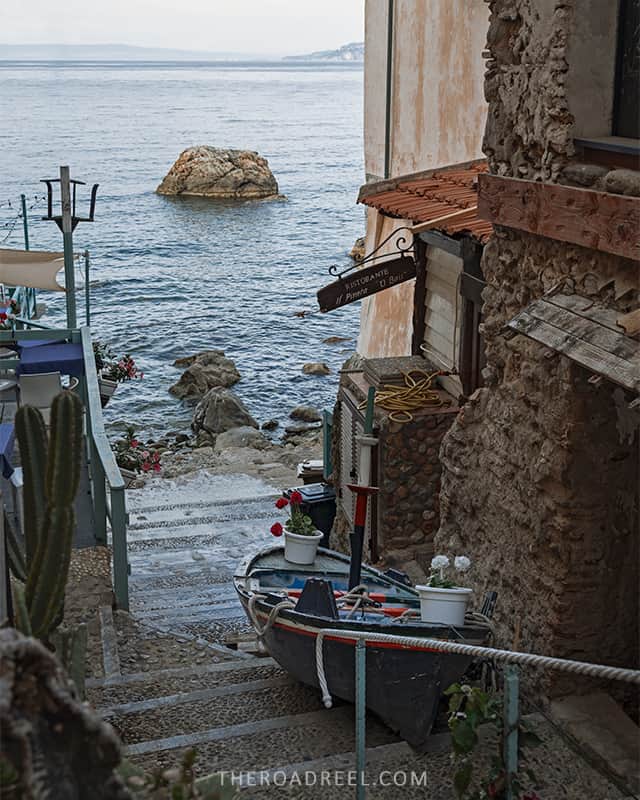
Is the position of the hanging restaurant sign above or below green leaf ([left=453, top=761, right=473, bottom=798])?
above

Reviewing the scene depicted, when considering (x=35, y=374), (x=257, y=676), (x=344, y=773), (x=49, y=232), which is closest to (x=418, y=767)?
(x=344, y=773)

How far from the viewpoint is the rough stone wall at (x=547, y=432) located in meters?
5.88

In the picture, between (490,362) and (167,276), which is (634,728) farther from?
(167,276)

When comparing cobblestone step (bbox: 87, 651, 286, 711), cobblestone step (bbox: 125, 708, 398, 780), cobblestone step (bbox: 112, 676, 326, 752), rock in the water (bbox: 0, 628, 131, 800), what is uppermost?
rock in the water (bbox: 0, 628, 131, 800)

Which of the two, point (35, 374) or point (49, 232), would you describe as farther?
point (49, 232)

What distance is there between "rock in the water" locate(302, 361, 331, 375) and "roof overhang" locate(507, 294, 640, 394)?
76.9 ft

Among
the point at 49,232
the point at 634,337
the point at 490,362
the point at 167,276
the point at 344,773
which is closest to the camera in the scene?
the point at 634,337

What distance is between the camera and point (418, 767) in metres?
5.82

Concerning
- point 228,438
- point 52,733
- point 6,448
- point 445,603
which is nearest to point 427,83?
point 6,448

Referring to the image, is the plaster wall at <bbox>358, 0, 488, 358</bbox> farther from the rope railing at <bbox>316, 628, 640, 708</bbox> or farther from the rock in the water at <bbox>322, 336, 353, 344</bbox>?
the rock in the water at <bbox>322, 336, 353, 344</bbox>

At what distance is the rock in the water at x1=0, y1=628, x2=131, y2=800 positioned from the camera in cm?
237

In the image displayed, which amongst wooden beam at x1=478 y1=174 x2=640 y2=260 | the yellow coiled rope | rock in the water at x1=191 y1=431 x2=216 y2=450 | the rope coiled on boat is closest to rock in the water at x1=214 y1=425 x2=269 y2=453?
rock in the water at x1=191 y1=431 x2=216 y2=450

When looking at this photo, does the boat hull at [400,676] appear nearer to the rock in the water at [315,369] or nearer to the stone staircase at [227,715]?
the stone staircase at [227,715]

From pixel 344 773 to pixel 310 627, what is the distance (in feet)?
3.15
